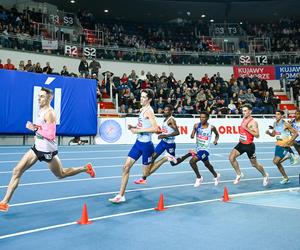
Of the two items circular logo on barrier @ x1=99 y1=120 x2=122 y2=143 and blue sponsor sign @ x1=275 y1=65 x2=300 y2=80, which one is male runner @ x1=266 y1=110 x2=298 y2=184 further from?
blue sponsor sign @ x1=275 y1=65 x2=300 y2=80

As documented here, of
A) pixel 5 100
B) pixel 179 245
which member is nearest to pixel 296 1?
pixel 5 100

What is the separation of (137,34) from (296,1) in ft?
51.2

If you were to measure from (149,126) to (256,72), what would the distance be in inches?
960

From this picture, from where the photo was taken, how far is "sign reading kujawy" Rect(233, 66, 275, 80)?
28984 millimetres

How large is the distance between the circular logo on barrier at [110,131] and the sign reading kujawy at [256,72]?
1384 centimetres

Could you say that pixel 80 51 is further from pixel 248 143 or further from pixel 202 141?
pixel 248 143

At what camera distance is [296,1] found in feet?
110

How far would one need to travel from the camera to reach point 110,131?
19.3m

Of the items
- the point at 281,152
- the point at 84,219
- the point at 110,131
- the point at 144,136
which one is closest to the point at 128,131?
the point at 110,131

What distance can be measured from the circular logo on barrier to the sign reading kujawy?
13836 millimetres

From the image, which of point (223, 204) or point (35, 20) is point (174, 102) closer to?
point (35, 20)

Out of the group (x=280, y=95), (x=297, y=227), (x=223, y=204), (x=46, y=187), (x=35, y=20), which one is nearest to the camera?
(x=297, y=227)

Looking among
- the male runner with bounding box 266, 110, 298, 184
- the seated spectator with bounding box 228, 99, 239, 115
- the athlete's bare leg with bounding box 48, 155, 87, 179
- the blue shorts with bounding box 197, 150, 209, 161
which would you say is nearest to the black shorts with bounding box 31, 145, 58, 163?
the athlete's bare leg with bounding box 48, 155, 87, 179

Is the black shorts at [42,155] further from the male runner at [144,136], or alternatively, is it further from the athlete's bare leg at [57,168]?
the male runner at [144,136]
